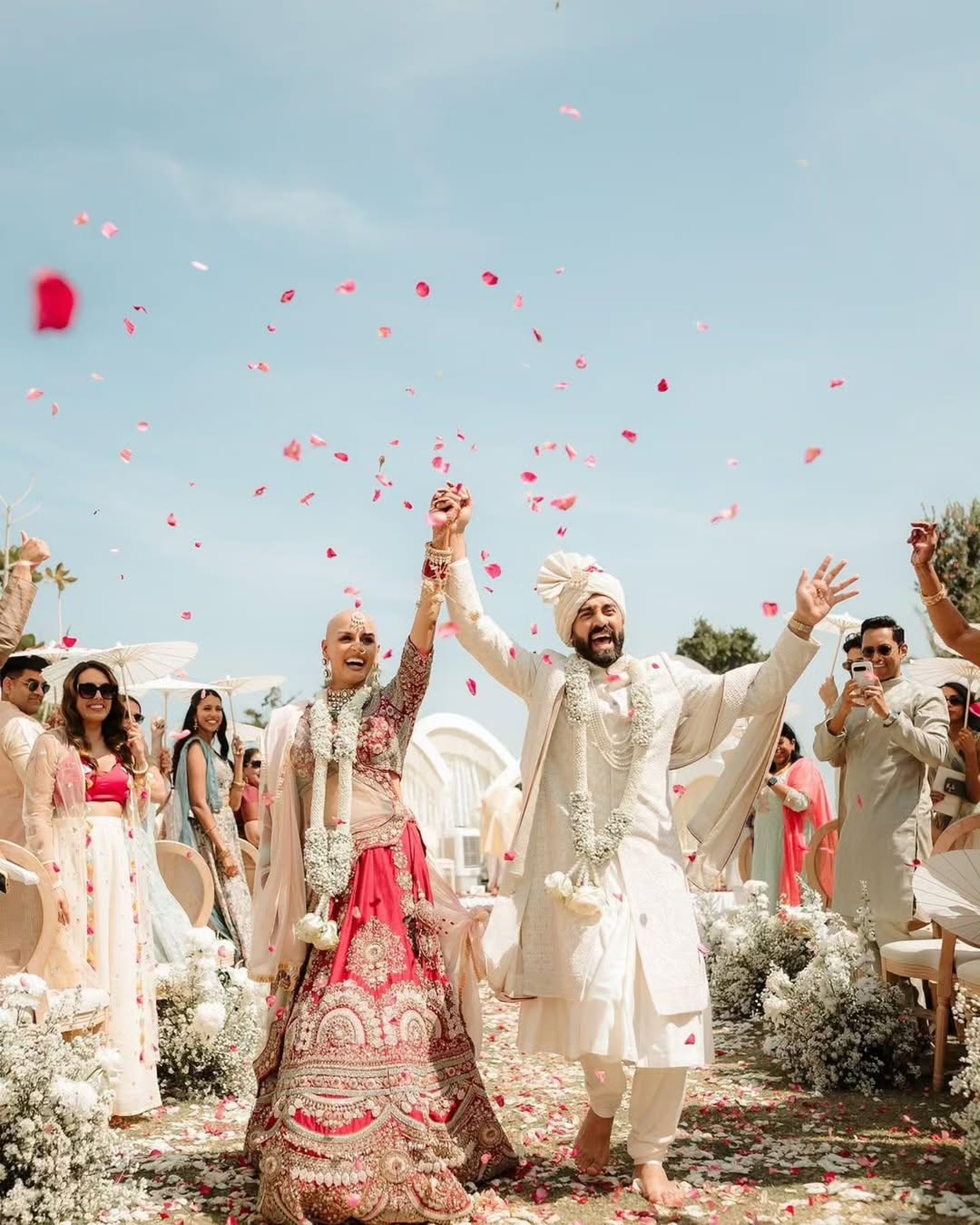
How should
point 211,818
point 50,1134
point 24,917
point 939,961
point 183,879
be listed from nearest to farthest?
point 50,1134 < point 24,917 < point 939,961 < point 183,879 < point 211,818

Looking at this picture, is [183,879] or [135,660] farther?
[135,660]

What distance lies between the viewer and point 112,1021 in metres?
6.40

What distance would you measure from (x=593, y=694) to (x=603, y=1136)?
181 cm

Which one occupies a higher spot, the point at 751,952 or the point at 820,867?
the point at 820,867

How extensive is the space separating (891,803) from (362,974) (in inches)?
139

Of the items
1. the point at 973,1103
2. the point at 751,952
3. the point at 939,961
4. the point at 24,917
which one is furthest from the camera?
the point at 751,952

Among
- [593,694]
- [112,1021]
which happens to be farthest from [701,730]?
[112,1021]

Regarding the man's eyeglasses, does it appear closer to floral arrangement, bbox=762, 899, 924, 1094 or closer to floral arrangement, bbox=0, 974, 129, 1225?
floral arrangement, bbox=0, 974, 129, 1225

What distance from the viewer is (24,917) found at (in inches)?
214

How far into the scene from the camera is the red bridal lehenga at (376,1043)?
471cm

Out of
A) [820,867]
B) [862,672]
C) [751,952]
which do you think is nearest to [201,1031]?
[862,672]

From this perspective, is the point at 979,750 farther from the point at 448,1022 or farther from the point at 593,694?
the point at 448,1022

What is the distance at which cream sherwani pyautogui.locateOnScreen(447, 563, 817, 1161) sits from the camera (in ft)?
16.1

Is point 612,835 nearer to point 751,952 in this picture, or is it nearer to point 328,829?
point 328,829
